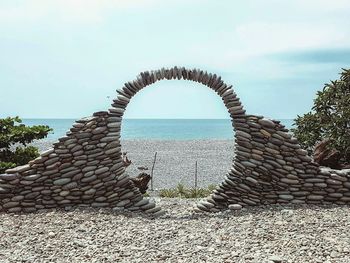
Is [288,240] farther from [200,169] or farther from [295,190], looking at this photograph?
[200,169]

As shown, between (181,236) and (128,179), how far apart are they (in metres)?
2.38

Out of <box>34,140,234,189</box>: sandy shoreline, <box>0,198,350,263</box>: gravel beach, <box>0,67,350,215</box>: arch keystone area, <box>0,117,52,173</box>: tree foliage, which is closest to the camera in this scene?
<box>0,198,350,263</box>: gravel beach

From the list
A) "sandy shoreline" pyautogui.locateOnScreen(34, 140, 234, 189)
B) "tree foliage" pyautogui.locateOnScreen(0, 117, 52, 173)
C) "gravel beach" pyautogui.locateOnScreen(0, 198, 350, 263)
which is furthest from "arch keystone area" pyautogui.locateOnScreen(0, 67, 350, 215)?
"sandy shoreline" pyautogui.locateOnScreen(34, 140, 234, 189)

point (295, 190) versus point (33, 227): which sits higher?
point (295, 190)

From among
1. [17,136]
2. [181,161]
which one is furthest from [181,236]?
[181,161]

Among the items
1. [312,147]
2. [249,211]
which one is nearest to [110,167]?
[249,211]

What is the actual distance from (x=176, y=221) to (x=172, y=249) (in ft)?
6.27

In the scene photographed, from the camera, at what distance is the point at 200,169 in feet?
67.6

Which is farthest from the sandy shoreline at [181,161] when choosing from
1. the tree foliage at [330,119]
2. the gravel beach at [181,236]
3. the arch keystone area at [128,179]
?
the gravel beach at [181,236]

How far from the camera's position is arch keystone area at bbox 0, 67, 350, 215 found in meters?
10.4

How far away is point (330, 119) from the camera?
42.2 feet

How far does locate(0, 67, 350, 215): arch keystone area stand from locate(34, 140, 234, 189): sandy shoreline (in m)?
5.89

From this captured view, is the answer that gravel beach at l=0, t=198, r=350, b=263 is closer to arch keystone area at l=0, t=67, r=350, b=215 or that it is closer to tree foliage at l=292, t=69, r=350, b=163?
arch keystone area at l=0, t=67, r=350, b=215

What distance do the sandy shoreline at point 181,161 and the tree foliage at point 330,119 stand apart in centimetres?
476
